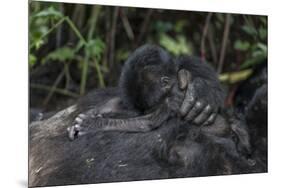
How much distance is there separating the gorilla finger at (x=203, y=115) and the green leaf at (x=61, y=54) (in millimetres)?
823

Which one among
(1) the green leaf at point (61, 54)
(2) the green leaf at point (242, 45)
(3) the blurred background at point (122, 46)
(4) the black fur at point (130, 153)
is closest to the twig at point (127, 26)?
(3) the blurred background at point (122, 46)

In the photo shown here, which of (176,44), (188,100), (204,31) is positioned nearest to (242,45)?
(204,31)

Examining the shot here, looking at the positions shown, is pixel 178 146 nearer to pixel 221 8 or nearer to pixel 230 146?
pixel 230 146

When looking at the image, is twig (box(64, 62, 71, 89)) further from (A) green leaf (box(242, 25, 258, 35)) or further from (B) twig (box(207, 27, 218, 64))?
(A) green leaf (box(242, 25, 258, 35))

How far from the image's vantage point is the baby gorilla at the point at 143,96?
1.98 m

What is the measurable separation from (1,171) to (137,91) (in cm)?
62

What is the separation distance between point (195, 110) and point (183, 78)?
0.14 meters

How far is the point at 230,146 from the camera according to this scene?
2.08 m

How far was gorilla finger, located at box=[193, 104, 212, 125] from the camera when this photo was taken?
206 centimetres

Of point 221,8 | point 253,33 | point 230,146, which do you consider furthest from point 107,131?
point 253,33

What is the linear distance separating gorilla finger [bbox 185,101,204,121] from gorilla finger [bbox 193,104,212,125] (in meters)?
0.01

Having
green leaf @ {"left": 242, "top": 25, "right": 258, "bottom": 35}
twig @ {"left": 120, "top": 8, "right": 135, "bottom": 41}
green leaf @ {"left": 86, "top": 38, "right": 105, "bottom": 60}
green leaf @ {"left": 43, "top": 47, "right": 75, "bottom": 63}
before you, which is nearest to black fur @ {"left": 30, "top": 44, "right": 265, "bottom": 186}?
green leaf @ {"left": 86, "top": 38, "right": 105, "bottom": 60}

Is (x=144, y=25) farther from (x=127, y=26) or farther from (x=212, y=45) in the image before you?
(x=212, y=45)

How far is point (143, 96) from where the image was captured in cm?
200
